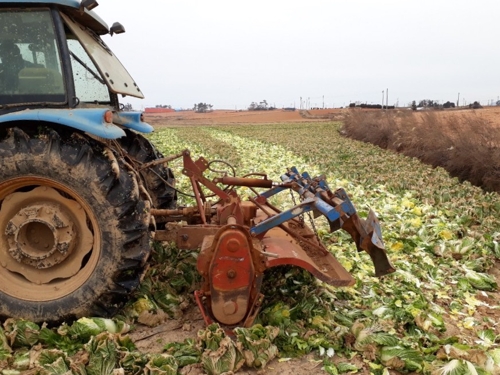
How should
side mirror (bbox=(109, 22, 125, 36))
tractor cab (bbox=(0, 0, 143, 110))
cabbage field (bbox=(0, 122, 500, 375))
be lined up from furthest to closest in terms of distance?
side mirror (bbox=(109, 22, 125, 36))
tractor cab (bbox=(0, 0, 143, 110))
cabbage field (bbox=(0, 122, 500, 375))

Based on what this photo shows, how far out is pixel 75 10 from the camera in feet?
12.6

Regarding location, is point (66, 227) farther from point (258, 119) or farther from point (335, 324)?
point (258, 119)

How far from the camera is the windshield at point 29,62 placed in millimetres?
3627

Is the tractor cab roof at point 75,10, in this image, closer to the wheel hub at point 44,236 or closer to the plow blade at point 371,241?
the wheel hub at point 44,236

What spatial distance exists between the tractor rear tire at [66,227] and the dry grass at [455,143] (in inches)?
345

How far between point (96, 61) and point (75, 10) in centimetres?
44

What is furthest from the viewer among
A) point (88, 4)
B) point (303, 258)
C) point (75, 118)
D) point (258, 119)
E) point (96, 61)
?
point (258, 119)

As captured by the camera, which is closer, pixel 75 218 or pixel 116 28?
pixel 75 218

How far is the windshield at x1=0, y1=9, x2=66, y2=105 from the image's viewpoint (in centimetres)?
363

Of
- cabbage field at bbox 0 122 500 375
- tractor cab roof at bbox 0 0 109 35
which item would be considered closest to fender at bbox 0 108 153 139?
tractor cab roof at bbox 0 0 109 35

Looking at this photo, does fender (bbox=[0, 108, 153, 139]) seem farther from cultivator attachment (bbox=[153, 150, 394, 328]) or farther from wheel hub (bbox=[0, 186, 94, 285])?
cultivator attachment (bbox=[153, 150, 394, 328])

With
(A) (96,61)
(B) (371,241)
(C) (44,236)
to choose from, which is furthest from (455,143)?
(C) (44,236)

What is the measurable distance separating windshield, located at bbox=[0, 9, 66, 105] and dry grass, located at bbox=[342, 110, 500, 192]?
910 centimetres

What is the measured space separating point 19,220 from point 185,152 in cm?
154
